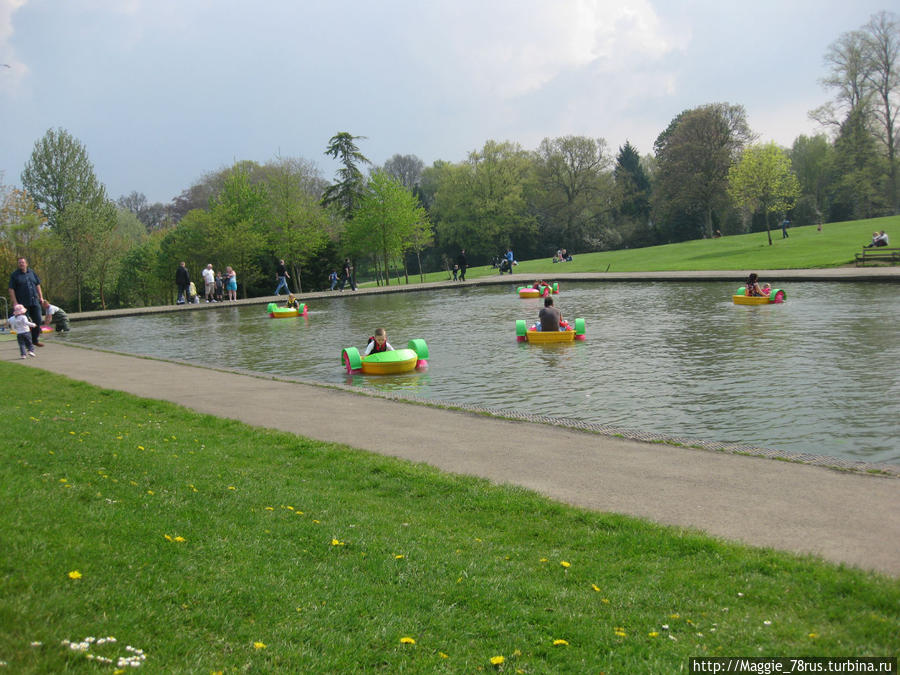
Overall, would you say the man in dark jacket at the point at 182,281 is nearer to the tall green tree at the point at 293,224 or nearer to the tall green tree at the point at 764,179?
the tall green tree at the point at 293,224

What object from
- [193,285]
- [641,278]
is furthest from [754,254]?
[193,285]

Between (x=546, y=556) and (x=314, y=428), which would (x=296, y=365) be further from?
(x=546, y=556)

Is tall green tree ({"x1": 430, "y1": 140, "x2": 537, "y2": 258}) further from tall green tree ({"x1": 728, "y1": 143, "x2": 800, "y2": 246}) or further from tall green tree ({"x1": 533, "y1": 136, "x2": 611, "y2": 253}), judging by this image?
tall green tree ({"x1": 728, "y1": 143, "x2": 800, "y2": 246})

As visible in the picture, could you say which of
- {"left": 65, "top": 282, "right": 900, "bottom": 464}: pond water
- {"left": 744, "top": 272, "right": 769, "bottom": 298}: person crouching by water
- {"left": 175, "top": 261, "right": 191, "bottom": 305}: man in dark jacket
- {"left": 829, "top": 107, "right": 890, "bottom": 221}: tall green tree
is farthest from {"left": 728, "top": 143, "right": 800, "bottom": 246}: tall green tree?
{"left": 175, "top": 261, "right": 191, "bottom": 305}: man in dark jacket

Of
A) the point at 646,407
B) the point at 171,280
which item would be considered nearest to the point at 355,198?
the point at 171,280

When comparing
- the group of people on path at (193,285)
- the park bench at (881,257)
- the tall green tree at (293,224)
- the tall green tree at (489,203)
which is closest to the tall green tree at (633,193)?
the tall green tree at (489,203)

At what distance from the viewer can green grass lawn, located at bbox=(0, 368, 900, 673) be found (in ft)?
13.2

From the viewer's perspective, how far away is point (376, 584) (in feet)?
16.4

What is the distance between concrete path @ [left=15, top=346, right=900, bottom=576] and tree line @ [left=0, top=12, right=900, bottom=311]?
45.4 metres

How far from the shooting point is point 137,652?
3783 mm

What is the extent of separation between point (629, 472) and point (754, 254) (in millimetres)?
46639

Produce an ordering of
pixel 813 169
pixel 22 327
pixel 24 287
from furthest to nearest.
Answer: pixel 813 169 → pixel 24 287 → pixel 22 327

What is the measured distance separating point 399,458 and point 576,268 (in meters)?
51.9

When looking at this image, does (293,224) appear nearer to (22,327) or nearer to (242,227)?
(242,227)
